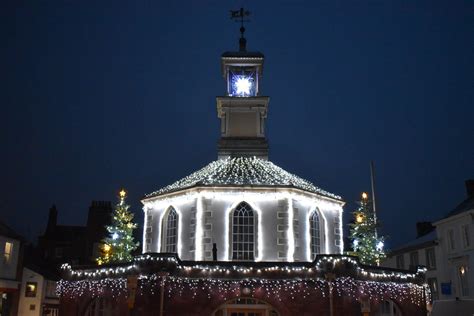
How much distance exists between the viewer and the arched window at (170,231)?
1112 inches

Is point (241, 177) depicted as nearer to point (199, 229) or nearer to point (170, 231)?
point (199, 229)

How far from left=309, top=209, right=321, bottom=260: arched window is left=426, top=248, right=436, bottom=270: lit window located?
20.3 metres

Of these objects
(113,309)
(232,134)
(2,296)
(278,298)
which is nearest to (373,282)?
(278,298)

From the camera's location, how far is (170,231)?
28.7 meters

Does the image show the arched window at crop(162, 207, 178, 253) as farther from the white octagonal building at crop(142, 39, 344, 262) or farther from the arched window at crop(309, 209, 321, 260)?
the arched window at crop(309, 209, 321, 260)

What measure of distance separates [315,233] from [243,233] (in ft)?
15.0

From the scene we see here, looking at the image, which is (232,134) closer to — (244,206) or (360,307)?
(244,206)

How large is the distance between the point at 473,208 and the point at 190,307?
26585 millimetres

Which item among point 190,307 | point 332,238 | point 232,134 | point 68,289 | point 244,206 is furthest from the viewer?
point 232,134

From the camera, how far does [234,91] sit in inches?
1438

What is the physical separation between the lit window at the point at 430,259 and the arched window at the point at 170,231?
26.6 m

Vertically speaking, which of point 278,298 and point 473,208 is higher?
point 473,208

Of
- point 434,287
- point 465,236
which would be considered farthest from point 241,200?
point 434,287

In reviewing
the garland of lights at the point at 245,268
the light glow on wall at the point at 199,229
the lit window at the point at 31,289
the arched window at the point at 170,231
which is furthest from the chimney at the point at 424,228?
the lit window at the point at 31,289
